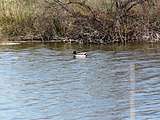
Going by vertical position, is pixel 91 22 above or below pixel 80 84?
above

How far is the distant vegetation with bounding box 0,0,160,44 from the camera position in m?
A: 24.9

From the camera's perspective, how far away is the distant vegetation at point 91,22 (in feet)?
81.6

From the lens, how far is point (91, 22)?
2541 cm

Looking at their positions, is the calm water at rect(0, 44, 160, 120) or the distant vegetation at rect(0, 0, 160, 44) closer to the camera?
the calm water at rect(0, 44, 160, 120)

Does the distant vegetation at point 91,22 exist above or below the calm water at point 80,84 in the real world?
above

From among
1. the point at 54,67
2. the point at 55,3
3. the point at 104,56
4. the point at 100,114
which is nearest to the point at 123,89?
the point at 100,114

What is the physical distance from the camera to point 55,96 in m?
12.1

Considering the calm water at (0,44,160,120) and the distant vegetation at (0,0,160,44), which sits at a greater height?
the distant vegetation at (0,0,160,44)

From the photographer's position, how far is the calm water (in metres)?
10.2

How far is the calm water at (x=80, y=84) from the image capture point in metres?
10.2

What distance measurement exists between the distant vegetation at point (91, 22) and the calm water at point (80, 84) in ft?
8.60

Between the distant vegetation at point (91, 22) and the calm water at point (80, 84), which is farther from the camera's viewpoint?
the distant vegetation at point (91, 22)

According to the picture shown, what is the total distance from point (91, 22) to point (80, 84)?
1204 centimetres

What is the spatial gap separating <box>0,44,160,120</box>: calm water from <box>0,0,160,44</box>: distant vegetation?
2.62 m
